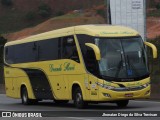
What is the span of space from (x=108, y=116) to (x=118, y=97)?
329cm

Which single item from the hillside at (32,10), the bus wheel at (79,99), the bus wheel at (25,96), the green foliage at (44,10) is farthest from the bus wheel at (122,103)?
the green foliage at (44,10)

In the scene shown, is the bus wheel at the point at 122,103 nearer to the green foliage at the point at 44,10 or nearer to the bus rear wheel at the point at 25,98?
the bus rear wheel at the point at 25,98

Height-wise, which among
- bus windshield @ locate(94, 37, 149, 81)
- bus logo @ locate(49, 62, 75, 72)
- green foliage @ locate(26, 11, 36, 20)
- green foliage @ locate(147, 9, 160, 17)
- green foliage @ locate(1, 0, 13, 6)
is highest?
bus windshield @ locate(94, 37, 149, 81)

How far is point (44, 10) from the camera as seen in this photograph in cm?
12038

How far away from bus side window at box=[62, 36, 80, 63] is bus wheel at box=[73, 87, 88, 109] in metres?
1.27

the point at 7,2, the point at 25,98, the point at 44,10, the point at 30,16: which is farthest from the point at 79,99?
the point at 7,2

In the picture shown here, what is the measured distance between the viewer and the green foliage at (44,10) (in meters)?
120

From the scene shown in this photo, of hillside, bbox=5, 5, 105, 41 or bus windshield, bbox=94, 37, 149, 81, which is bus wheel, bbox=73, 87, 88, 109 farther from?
hillside, bbox=5, 5, 105, 41

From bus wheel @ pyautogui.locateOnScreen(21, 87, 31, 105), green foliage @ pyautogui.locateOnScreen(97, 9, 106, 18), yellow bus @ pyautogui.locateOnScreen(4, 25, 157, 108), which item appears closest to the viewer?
yellow bus @ pyautogui.locateOnScreen(4, 25, 157, 108)

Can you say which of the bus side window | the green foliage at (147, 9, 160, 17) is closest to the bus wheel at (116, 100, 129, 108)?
the bus side window

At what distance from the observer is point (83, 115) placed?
64.3 ft

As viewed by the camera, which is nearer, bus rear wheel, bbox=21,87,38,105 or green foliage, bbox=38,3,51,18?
bus rear wheel, bbox=21,87,38,105

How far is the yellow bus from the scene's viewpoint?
21.6 m

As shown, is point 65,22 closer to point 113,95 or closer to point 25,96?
point 25,96
